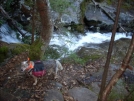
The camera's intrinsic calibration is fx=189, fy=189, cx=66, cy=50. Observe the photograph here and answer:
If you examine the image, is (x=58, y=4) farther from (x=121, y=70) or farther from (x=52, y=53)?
(x=121, y=70)

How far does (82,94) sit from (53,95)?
2.88 feet

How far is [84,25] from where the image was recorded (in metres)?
10.9

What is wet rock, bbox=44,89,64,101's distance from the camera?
385 centimetres

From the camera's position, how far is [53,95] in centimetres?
395

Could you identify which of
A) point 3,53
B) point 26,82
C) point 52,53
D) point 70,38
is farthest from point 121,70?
point 70,38

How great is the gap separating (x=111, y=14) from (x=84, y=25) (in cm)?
196

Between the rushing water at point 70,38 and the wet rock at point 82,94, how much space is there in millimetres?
2569

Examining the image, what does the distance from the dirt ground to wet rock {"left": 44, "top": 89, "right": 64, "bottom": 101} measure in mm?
92

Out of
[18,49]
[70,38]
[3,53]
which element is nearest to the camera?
[3,53]

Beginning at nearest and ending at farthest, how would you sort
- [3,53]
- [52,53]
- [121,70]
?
1. [121,70]
2. [3,53]
3. [52,53]

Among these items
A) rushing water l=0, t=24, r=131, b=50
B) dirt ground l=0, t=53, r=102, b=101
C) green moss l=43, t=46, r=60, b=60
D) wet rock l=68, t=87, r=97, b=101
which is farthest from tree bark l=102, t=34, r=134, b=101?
rushing water l=0, t=24, r=131, b=50

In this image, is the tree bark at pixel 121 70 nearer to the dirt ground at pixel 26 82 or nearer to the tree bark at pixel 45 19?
the dirt ground at pixel 26 82

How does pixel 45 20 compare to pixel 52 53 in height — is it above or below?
above

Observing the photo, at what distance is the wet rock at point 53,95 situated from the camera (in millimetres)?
3846
